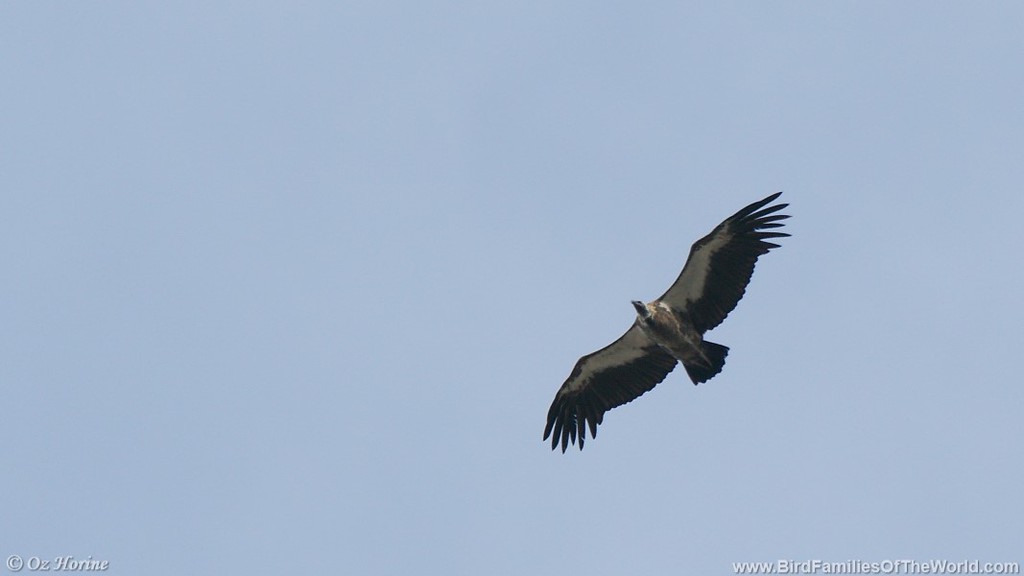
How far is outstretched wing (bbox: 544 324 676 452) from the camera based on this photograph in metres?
29.2

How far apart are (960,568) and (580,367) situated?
9.99m

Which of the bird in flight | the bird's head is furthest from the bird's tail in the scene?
the bird's head

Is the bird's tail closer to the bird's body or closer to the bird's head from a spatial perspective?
the bird's body

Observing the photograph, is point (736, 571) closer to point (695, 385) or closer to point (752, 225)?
point (695, 385)

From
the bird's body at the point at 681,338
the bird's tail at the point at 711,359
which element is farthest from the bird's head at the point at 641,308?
the bird's tail at the point at 711,359

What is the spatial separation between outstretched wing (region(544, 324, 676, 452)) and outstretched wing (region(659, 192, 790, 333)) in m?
1.38

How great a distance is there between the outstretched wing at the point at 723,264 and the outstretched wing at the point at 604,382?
1.38m

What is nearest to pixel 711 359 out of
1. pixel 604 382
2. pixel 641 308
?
pixel 641 308

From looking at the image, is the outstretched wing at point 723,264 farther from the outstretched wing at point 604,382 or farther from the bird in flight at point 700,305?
the outstretched wing at point 604,382

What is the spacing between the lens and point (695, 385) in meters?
28.4

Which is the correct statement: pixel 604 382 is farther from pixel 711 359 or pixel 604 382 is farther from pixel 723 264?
pixel 723 264

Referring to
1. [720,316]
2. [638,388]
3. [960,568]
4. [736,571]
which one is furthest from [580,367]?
[960,568]

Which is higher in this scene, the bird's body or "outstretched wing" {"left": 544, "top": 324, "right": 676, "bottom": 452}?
"outstretched wing" {"left": 544, "top": 324, "right": 676, "bottom": 452}

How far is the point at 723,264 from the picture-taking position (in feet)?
91.6
